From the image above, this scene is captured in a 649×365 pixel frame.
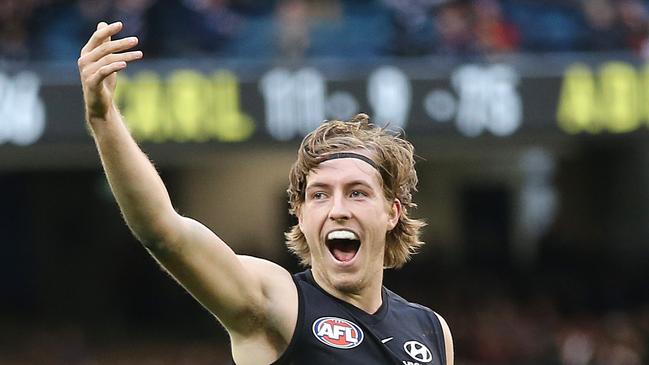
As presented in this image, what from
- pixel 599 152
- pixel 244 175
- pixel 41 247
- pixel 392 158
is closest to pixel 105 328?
pixel 41 247

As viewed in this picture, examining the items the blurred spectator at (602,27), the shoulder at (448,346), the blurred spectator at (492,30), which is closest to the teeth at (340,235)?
the shoulder at (448,346)

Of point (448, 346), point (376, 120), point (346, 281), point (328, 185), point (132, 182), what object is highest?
point (132, 182)

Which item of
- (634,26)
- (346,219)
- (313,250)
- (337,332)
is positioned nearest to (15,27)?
(634,26)

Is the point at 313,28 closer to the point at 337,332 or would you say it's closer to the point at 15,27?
the point at 15,27

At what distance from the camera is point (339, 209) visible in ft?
13.8

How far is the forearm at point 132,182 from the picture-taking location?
11.8ft

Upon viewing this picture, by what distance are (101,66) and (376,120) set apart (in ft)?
24.7

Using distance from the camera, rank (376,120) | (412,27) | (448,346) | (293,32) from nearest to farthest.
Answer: (448,346) → (376,120) → (293,32) → (412,27)

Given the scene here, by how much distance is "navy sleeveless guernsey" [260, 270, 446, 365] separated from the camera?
13.3ft

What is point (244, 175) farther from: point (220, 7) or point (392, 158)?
point (392, 158)

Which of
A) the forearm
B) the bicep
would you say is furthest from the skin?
the forearm

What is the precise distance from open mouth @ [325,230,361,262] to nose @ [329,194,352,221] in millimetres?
51

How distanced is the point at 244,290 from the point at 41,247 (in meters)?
13.0

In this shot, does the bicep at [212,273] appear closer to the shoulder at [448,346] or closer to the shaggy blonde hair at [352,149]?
the shaggy blonde hair at [352,149]
